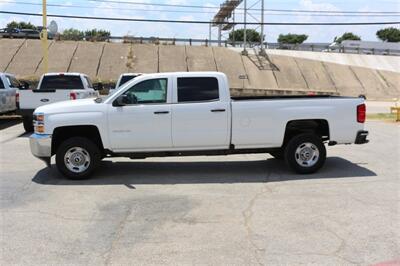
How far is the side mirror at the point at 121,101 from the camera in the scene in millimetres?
8469

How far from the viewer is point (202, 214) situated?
642 cm

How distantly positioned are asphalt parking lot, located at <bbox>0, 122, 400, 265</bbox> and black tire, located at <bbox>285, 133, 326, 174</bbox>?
209 mm

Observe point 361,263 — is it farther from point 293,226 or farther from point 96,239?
point 96,239

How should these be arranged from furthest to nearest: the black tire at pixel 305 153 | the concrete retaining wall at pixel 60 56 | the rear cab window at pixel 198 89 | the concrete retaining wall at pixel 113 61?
1. the concrete retaining wall at pixel 113 61
2. the concrete retaining wall at pixel 60 56
3. the black tire at pixel 305 153
4. the rear cab window at pixel 198 89

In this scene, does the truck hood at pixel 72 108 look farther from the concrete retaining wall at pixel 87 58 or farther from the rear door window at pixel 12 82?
the concrete retaining wall at pixel 87 58

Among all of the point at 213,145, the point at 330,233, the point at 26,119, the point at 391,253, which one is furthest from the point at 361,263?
the point at 26,119

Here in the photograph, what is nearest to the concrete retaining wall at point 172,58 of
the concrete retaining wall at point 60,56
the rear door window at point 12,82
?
the concrete retaining wall at point 60,56

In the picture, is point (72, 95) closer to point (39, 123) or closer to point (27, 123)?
point (27, 123)

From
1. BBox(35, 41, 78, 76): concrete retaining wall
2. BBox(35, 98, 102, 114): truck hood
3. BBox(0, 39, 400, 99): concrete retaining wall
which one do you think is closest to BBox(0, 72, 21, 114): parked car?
BBox(35, 98, 102, 114): truck hood

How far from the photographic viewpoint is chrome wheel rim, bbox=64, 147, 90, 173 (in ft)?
28.1

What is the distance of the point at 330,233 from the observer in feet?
18.4

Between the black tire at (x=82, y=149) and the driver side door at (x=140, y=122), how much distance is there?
0.37 meters

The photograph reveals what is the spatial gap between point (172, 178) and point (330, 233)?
12.1 ft

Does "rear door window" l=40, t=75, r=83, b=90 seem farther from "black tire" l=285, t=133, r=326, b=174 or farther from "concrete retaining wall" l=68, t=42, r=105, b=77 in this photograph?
"concrete retaining wall" l=68, t=42, r=105, b=77
